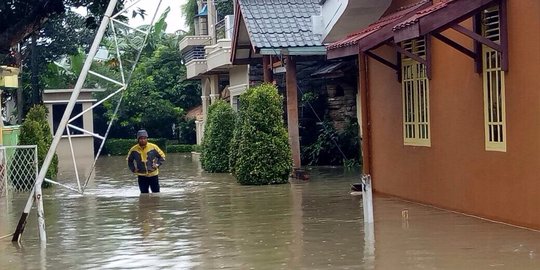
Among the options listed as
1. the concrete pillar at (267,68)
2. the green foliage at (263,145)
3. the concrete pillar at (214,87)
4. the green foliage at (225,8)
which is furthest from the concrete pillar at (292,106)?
the green foliage at (225,8)

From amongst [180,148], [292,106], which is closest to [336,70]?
[292,106]

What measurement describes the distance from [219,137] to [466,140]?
1369 centimetres

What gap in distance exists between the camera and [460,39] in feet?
45.6

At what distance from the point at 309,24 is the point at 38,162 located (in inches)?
297

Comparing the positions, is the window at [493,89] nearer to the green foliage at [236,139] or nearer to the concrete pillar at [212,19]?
the green foliage at [236,139]

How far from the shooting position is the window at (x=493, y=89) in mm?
12477

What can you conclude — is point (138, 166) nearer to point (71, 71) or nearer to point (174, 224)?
point (174, 224)

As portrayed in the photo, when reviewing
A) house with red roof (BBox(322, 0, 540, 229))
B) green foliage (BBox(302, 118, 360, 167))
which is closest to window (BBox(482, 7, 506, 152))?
house with red roof (BBox(322, 0, 540, 229))

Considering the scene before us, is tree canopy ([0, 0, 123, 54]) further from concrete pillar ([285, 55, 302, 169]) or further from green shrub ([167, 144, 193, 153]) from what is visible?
green shrub ([167, 144, 193, 153])

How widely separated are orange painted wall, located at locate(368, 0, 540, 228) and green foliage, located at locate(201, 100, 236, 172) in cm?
892

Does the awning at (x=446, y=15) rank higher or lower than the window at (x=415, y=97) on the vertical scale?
higher

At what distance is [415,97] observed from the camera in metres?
16.0

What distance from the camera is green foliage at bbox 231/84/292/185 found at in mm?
21484

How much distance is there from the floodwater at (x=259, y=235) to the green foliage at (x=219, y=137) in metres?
7.39
